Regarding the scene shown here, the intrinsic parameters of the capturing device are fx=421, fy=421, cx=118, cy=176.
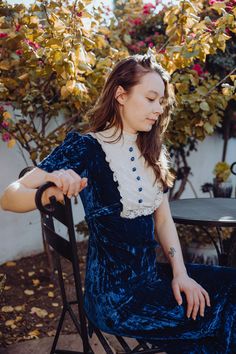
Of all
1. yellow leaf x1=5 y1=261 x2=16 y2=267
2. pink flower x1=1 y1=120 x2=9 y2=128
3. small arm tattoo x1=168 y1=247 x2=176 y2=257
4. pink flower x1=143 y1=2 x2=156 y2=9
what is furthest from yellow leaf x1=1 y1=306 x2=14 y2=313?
pink flower x1=143 y1=2 x2=156 y2=9

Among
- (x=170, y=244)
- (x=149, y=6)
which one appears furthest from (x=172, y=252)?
(x=149, y=6)

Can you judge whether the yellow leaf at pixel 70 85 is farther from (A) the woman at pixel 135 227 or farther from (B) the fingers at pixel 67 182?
(B) the fingers at pixel 67 182

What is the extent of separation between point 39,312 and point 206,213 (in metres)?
1.26

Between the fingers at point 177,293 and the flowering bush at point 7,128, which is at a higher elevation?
the flowering bush at point 7,128

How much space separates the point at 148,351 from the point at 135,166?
630 millimetres

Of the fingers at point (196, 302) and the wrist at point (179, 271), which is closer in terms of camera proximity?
the fingers at point (196, 302)

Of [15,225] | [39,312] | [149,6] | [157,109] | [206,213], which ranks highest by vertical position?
[149,6]

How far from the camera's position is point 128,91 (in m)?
1.51

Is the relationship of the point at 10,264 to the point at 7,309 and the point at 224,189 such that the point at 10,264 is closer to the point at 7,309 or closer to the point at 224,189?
the point at 7,309

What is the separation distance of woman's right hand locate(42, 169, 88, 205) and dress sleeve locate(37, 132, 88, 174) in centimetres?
19

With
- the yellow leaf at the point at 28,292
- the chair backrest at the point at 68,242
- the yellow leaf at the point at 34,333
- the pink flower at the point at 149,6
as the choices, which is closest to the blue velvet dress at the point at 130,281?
the chair backrest at the point at 68,242

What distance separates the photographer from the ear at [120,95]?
5.02ft

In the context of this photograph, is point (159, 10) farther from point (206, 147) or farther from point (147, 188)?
point (147, 188)

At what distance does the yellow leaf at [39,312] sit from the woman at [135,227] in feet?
4.24
